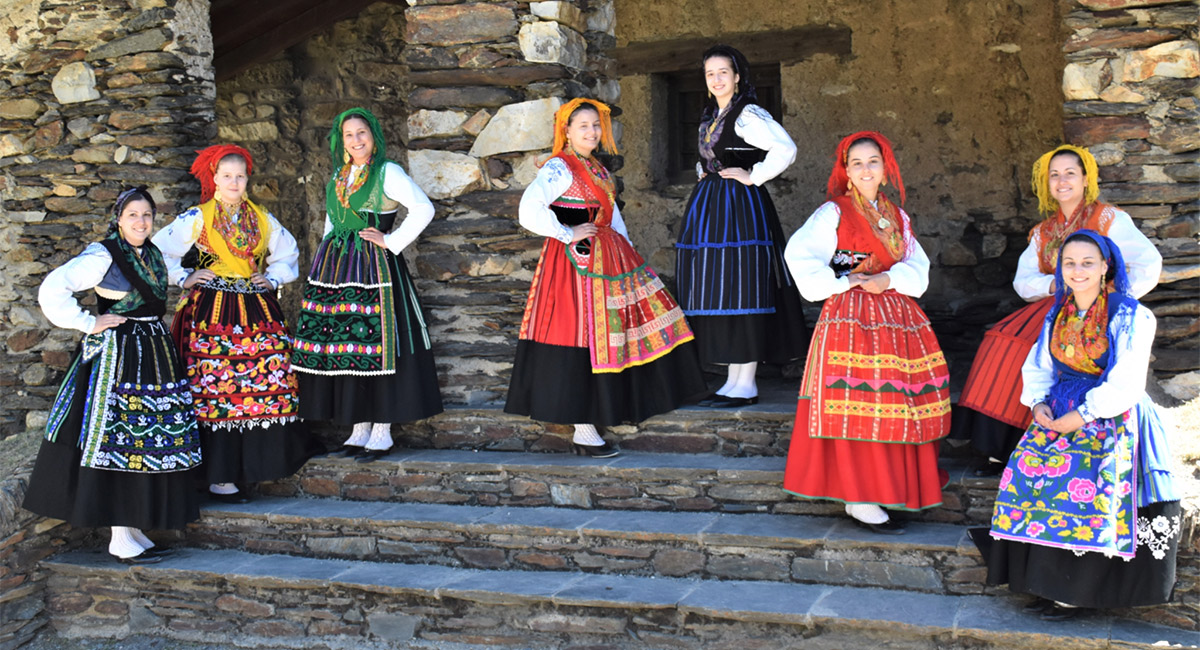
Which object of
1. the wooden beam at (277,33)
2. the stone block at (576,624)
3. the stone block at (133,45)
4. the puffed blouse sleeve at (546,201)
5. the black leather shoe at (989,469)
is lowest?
the stone block at (576,624)

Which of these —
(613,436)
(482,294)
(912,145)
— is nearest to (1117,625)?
(613,436)

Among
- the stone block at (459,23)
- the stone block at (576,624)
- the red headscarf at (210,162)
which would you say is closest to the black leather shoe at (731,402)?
the stone block at (576,624)

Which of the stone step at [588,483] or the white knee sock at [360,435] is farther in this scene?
the white knee sock at [360,435]

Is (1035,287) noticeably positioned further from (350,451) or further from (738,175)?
(350,451)

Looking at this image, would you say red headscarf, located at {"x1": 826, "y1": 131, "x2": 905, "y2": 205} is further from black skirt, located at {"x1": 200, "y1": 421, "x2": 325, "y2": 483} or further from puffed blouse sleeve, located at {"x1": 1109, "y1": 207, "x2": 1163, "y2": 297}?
black skirt, located at {"x1": 200, "y1": 421, "x2": 325, "y2": 483}

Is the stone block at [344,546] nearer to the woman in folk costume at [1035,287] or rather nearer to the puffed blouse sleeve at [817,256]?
the puffed blouse sleeve at [817,256]

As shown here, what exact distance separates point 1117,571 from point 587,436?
1986 millimetres

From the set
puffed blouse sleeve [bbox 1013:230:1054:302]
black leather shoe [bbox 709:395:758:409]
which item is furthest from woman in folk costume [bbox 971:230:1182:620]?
black leather shoe [bbox 709:395:758:409]

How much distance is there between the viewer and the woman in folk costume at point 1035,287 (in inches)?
144

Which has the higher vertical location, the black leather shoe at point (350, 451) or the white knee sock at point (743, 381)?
the white knee sock at point (743, 381)

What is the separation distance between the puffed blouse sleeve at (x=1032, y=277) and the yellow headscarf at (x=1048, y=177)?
121 mm

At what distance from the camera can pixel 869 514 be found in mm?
3666

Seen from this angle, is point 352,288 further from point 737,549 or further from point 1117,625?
point 1117,625

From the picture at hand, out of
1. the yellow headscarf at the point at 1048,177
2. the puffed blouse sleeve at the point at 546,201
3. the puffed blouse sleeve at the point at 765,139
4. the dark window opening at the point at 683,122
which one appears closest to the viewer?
the yellow headscarf at the point at 1048,177
